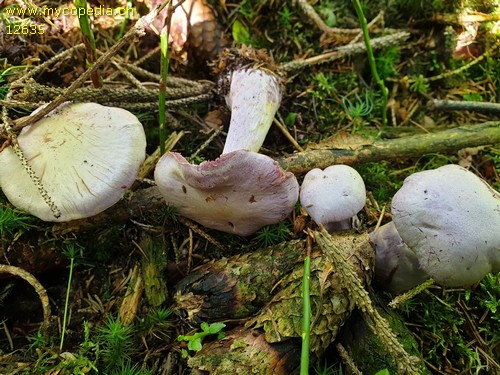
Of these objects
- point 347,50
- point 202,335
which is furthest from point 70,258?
point 347,50

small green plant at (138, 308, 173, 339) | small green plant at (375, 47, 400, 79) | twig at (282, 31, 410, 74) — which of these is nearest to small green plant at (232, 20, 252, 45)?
twig at (282, 31, 410, 74)

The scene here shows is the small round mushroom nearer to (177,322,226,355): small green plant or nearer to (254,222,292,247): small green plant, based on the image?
(254,222,292,247): small green plant

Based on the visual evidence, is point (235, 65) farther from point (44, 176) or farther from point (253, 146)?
point (44, 176)

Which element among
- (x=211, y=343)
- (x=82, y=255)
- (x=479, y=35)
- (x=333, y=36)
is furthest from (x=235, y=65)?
(x=479, y=35)

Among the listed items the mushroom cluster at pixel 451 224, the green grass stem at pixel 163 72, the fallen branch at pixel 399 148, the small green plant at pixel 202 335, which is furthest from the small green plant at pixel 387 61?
the small green plant at pixel 202 335

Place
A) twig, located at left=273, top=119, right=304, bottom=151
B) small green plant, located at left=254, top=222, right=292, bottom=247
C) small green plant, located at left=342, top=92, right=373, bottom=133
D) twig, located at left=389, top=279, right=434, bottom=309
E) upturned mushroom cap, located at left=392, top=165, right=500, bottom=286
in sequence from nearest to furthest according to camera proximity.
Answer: upturned mushroom cap, located at left=392, top=165, right=500, bottom=286 → twig, located at left=389, top=279, right=434, bottom=309 → small green plant, located at left=254, top=222, right=292, bottom=247 → twig, located at left=273, top=119, right=304, bottom=151 → small green plant, located at left=342, top=92, right=373, bottom=133

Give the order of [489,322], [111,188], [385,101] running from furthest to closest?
[385,101] < [489,322] < [111,188]
